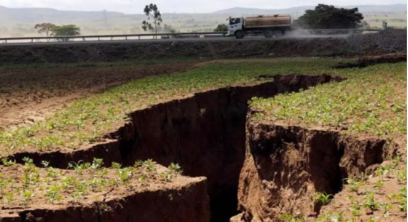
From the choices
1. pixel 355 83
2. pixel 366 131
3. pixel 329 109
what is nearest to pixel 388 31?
pixel 355 83

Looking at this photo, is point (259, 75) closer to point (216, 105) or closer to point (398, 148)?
point (216, 105)

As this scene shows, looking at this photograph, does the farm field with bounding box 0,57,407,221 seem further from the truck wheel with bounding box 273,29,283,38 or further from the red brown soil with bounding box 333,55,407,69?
the truck wheel with bounding box 273,29,283,38

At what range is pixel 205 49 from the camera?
162ft

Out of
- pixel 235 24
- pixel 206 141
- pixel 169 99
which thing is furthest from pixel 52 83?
pixel 235 24

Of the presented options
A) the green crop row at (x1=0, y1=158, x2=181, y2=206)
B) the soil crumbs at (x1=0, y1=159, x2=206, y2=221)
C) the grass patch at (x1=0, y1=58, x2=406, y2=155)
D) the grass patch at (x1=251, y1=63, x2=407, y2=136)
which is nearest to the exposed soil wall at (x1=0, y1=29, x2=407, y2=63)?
the grass patch at (x1=0, y1=58, x2=406, y2=155)

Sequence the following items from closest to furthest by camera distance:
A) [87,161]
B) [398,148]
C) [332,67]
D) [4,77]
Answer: [398,148], [87,161], [332,67], [4,77]

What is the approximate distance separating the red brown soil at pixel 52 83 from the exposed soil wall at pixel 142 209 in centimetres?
970

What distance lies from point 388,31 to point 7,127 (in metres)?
35.9

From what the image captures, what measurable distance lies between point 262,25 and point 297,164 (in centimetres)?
3954

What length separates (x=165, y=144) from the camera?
67.4 feet

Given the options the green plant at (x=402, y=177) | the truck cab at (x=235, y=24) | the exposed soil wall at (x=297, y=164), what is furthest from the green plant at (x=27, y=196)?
the truck cab at (x=235, y=24)

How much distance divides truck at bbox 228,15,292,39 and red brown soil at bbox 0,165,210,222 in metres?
42.6

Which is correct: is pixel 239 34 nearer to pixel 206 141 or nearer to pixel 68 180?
pixel 206 141

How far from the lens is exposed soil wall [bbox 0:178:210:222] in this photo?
10.6m
